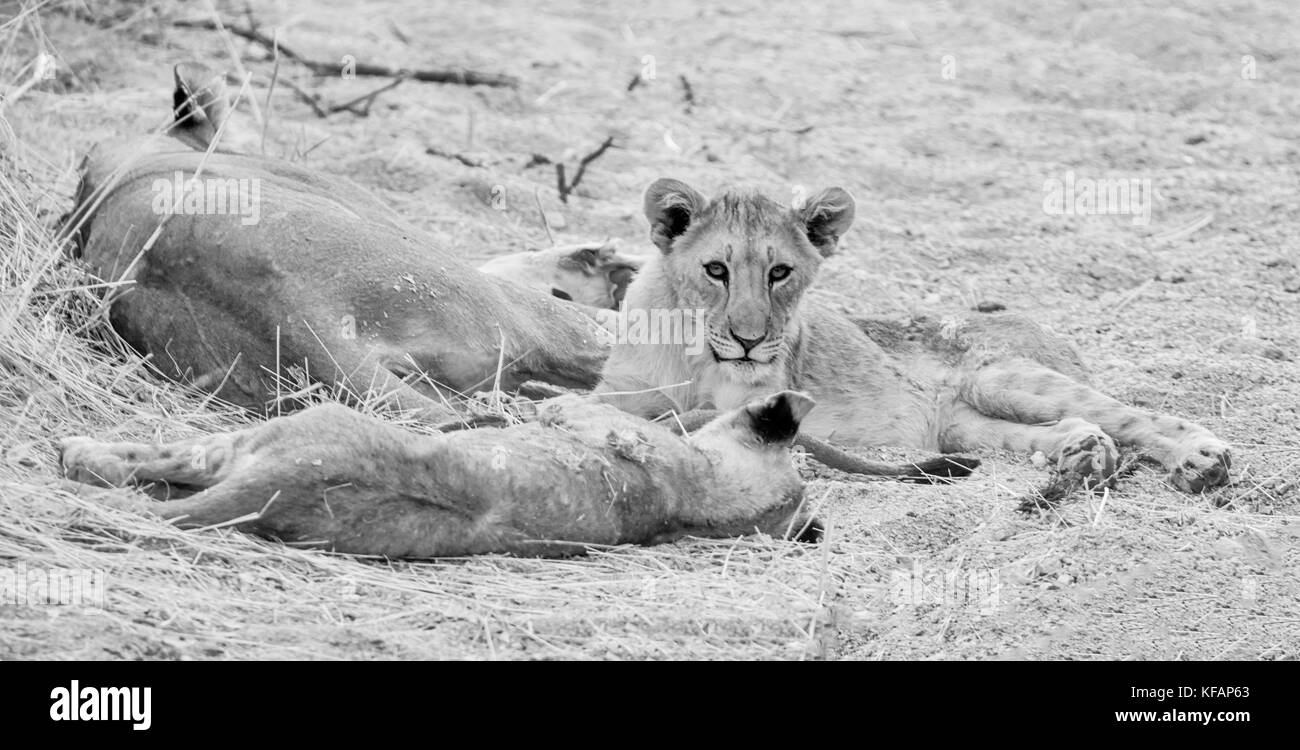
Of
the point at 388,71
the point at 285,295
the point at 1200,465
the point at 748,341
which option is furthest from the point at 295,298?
the point at 388,71

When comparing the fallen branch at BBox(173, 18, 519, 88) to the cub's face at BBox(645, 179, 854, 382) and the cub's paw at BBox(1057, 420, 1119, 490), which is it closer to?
the cub's face at BBox(645, 179, 854, 382)

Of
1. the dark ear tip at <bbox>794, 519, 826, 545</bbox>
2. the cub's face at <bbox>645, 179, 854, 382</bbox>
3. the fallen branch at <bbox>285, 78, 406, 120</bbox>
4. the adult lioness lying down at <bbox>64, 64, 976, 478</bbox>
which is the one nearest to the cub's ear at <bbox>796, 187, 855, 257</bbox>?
the cub's face at <bbox>645, 179, 854, 382</bbox>

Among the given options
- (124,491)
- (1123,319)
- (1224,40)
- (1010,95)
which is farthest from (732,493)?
(1224,40)

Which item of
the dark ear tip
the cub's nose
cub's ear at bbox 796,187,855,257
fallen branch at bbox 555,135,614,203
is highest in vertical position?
cub's ear at bbox 796,187,855,257

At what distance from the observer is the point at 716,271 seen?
16.5 ft

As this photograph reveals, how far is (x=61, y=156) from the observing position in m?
6.22

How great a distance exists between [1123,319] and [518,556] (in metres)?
3.35

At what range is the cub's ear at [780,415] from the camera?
397cm

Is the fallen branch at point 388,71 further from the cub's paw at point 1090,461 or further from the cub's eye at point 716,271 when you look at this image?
the cub's paw at point 1090,461

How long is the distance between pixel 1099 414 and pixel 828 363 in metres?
0.85

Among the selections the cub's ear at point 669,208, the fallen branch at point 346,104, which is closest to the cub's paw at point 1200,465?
the cub's ear at point 669,208

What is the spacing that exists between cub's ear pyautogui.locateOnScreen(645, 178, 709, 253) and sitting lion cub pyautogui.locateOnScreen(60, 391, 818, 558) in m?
1.16

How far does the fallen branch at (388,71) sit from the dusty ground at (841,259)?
0.34 ft

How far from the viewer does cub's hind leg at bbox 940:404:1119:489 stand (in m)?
4.68
